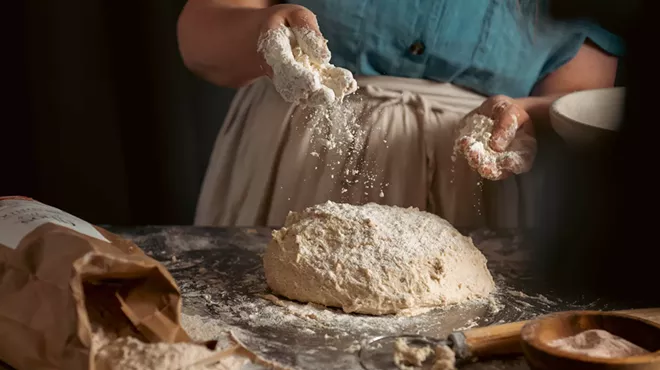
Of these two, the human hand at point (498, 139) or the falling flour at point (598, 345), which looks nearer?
the falling flour at point (598, 345)

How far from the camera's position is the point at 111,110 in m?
1.64

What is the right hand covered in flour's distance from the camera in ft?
4.29

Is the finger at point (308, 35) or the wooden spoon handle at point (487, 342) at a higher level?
the finger at point (308, 35)

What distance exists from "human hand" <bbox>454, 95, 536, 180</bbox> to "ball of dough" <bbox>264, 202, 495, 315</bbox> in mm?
180

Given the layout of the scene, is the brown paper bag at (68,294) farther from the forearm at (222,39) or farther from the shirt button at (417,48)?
the shirt button at (417,48)

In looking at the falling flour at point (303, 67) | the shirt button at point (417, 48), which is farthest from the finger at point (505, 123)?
the falling flour at point (303, 67)

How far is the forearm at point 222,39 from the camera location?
4.81ft

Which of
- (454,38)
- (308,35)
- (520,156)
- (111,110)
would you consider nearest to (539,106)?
(520,156)

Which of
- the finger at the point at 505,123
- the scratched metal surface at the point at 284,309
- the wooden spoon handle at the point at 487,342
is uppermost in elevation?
the finger at the point at 505,123

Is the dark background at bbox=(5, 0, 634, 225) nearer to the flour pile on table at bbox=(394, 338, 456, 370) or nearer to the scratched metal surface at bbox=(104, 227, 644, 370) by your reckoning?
the scratched metal surface at bbox=(104, 227, 644, 370)

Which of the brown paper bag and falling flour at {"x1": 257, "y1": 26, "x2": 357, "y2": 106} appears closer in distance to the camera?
the brown paper bag

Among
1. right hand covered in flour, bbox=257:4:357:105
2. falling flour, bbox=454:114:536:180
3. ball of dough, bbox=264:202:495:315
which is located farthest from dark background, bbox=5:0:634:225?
falling flour, bbox=454:114:536:180

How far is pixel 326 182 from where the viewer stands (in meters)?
1.60

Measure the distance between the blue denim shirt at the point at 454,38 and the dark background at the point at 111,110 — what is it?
0.28 metres
